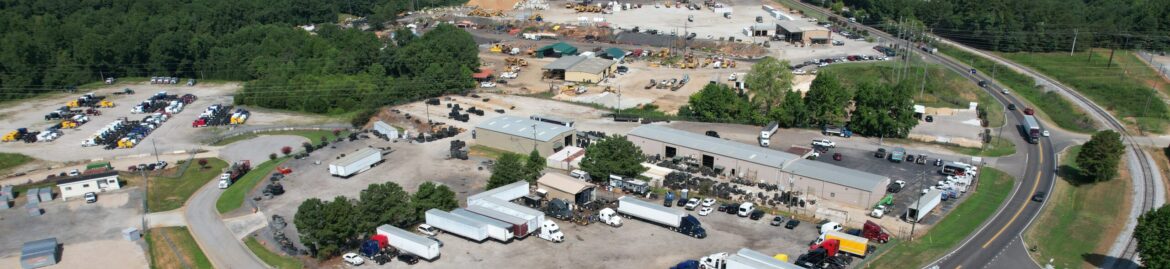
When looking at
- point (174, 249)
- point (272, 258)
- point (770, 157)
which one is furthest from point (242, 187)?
point (770, 157)

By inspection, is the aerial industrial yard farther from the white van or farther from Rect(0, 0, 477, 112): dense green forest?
Rect(0, 0, 477, 112): dense green forest

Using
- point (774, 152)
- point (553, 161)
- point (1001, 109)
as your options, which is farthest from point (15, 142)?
point (1001, 109)

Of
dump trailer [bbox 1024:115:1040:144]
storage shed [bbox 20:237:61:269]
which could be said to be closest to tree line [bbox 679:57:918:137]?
dump trailer [bbox 1024:115:1040:144]

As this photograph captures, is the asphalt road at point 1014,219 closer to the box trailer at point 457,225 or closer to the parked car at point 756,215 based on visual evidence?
the parked car at point 756,215

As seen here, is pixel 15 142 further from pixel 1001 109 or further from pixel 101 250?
pixel 1001 109

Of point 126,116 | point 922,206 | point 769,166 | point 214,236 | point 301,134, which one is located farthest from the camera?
point 126,116

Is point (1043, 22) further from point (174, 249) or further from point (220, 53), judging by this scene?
Result: point (220, 53)
